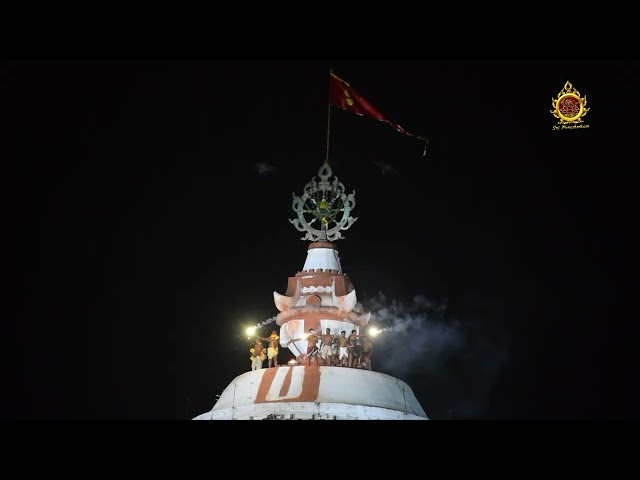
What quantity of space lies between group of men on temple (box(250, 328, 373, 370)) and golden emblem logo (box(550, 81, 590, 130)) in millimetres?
17074

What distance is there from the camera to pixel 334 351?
46.9 metres

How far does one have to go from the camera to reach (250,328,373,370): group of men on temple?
152 ft

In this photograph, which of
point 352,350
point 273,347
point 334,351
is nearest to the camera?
point 352,350

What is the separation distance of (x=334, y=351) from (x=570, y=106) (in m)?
19.0

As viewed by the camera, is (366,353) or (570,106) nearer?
(366,353)

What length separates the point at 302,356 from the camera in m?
47.2

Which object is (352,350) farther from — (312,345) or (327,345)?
(312,345)

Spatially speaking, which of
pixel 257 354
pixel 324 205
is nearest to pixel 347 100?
pixel 324 205

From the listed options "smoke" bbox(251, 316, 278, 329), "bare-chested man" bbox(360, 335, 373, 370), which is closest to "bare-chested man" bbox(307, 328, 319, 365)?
"bare-chested man" bbox(360, 335, 373, 370)

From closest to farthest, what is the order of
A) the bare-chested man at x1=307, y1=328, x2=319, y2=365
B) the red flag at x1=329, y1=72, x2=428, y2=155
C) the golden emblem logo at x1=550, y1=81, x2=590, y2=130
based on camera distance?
the bare-chested man at x1=307, y1=328, x2=319, y2=365
the red flag at x1=329, y1=72, x2=428, y2=155
the golden emblem logo at x1=550, y1=81, x2=590, y2=130

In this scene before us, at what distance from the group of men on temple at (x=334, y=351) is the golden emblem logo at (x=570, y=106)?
17.1 m

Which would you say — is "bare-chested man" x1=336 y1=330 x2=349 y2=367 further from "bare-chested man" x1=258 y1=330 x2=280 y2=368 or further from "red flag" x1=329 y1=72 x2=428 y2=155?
"red flag" x1=329 y1=72 x2=428 y2=155

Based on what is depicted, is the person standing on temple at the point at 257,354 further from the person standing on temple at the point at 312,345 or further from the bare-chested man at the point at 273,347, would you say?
the person standing on temple at the point at 312,345

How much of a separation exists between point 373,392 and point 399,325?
10877mm
